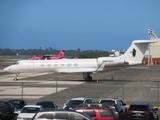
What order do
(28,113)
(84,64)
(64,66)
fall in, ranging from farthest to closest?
(64,66)
(84,64)
(28,113)

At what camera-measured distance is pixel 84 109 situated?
20219 millimetres

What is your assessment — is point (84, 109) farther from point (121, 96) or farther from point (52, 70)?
point (52, 70)

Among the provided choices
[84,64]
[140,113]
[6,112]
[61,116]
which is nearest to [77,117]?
[61,116]

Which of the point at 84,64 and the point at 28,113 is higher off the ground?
the point at 84,64

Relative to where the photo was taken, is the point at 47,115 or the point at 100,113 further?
the point at 100,113

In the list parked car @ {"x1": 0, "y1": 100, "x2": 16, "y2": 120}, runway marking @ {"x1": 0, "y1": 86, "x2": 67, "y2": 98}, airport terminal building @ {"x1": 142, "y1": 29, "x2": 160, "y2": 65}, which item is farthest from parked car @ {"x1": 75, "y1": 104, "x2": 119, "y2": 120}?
airport terminal building @ {"x1": 142, "y1": 29, "x2": 160, "y2": 65}

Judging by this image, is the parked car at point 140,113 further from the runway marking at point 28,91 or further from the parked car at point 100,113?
the runway marking at point 28,91

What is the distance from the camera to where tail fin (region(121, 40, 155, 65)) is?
59.0 metres

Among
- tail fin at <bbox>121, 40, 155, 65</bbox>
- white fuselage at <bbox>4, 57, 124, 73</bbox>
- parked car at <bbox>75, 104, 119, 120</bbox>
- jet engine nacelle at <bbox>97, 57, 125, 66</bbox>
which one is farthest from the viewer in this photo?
tail fin at <bbox>121, 40, 155, 65</bbox>

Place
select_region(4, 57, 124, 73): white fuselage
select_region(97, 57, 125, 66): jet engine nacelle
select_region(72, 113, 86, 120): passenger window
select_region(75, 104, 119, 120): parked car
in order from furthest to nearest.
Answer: select_region(4, 57, 124, 73): white fuselage, select_region(97, 57, 125, 66): jet engine nacelle, select_region(75, 104, 119, 120): parked car, select_region(72, 113, 86, 120): passenger window

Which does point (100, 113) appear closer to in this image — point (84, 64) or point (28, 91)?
point (28, 91)

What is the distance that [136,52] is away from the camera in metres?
59.2

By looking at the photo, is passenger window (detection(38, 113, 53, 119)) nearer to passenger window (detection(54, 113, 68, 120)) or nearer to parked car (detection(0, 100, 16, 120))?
passenger window (detection(54, 113, 68, 120))

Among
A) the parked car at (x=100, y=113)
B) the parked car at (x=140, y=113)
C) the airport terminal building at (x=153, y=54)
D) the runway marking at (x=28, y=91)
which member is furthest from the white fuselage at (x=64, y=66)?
the airport terminal building at (x=153, y=54)
